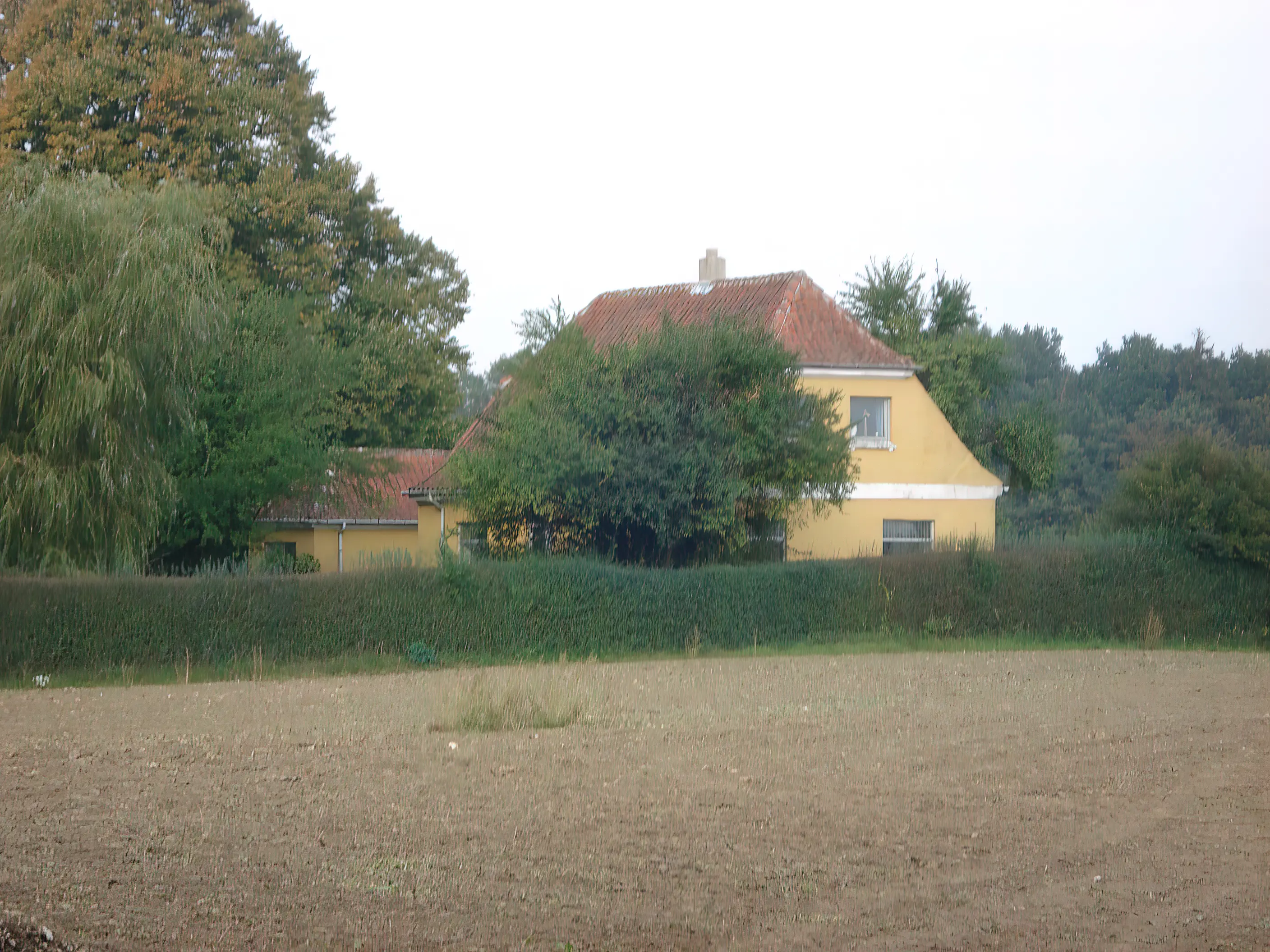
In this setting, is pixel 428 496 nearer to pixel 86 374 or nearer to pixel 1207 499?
Result: pixel 86 374

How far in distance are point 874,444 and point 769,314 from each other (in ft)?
12.9

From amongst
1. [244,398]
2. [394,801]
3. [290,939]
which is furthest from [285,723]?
[244,398]

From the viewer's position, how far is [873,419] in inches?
1130

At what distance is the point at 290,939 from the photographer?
6.00m

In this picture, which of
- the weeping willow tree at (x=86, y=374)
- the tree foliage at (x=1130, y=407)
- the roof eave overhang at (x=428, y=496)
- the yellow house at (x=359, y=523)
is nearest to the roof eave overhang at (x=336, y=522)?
the yellow house at (x=359, y=523)

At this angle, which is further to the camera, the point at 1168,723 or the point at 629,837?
the point at 1168,723

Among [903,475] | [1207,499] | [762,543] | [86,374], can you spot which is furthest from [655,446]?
[1207,499]

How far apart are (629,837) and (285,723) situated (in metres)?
7.18

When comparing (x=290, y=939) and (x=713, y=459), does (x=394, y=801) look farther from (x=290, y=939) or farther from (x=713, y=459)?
(x=713, y=459)

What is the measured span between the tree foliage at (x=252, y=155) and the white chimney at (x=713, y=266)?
7998 millimetres

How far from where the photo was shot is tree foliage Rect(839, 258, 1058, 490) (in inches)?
1270

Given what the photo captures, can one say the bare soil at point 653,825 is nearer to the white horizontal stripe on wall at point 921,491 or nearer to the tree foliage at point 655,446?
the tree foliage at point 655,446

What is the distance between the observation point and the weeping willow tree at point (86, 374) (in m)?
19.4

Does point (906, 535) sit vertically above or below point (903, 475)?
below
